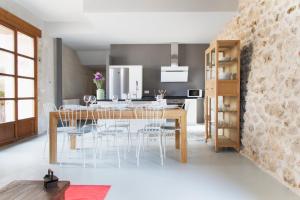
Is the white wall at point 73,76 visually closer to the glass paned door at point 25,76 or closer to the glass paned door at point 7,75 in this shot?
the glass paned door at point 25,76

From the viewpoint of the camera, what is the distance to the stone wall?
9.04 feet

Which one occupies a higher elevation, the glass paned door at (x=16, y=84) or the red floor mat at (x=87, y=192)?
the glass paned door at (x=16, y=84)

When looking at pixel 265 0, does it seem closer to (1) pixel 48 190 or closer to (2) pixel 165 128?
(2) pixel 165 128

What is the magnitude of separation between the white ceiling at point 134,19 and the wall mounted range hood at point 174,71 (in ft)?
1.39

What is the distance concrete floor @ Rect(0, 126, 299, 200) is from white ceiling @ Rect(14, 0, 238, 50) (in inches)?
108

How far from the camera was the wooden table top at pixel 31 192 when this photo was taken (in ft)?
5.38

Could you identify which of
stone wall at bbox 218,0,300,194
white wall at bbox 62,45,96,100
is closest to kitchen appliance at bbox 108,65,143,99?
white wall at bbox 62,45,96,100

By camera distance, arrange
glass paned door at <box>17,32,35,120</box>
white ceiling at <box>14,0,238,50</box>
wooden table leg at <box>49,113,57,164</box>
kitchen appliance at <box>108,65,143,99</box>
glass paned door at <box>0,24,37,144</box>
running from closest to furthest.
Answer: wooden table leg at <box>49,113,57,164</box> → white ceiling at <box>14,0,238,50</box> → glass paned door at <box>0,24,37,144</box> → glass paned door at <box>17,32,35,120</box> → kitchen appliance at <box>108,65,143,99</box>

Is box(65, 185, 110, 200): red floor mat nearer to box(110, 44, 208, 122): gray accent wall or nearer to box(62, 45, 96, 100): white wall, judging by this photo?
box(110, 44, 208, 122): gray accent wall

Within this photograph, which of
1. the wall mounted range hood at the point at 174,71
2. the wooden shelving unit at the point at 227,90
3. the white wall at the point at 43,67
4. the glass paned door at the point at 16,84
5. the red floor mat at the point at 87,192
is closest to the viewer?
the red floor mat at the point at 87,192

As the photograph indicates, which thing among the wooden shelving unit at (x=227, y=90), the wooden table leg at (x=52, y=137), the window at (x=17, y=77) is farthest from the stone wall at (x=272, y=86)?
the window at (x=17, y=77)

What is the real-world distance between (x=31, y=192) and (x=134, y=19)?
14.7 ft

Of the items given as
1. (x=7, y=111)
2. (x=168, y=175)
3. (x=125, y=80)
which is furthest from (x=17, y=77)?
(x=168, y=175)

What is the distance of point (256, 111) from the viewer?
3.85m
